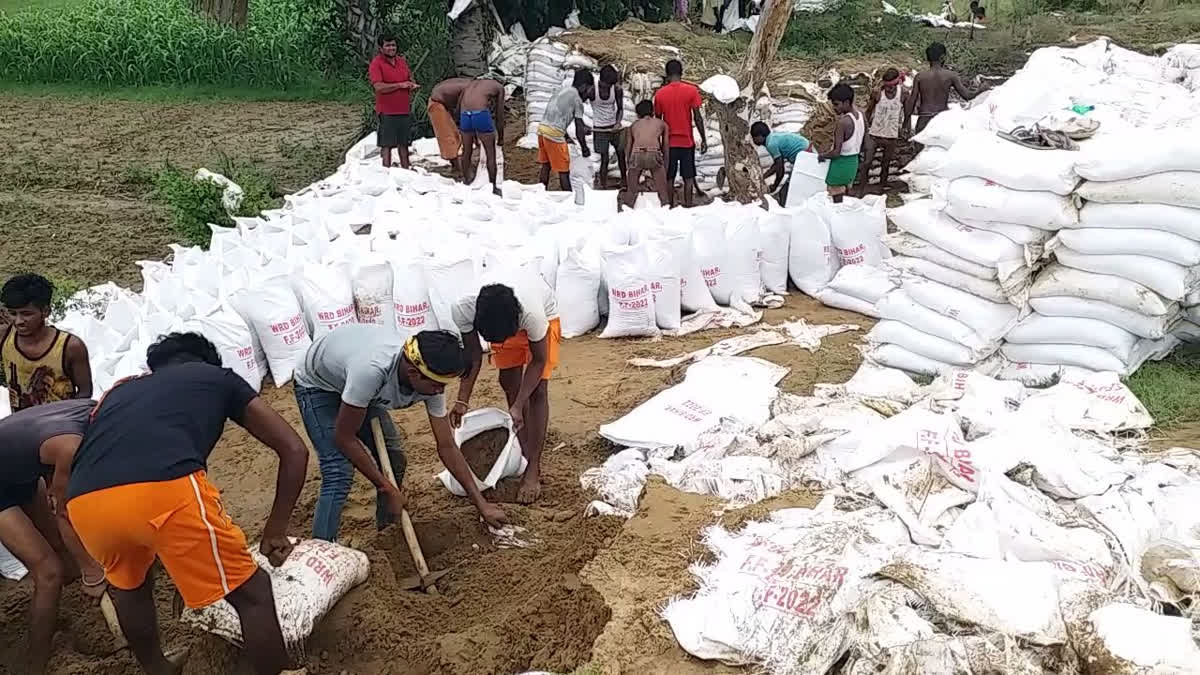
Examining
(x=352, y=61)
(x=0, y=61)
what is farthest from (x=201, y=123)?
(x=0, y=61)

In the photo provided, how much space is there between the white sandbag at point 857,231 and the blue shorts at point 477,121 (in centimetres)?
306

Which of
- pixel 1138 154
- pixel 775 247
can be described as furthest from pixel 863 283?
pixel 1138 154

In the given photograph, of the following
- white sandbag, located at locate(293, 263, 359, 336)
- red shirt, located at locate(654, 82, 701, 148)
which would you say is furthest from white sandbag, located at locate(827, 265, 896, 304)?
white sandbag, located at locate(293, 263, 359, 336)

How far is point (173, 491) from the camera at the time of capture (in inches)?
94.7

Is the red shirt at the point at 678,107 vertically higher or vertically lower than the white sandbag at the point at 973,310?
higher

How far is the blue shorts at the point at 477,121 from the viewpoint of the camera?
780 centimetres

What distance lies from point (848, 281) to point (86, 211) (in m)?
6.26

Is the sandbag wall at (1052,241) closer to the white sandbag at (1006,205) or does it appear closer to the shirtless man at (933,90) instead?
the white sandbag at (1006,205)

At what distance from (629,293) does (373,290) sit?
51.9 inches

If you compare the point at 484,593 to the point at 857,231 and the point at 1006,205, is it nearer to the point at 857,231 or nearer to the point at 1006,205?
the point at 1006,205

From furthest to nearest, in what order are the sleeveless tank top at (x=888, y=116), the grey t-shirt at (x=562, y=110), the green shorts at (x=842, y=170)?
the grey t-shirt at (x=562, y=110)
the sleeveless tank top at (x=888, y=116)
the green shorts at (x=842, y=170)

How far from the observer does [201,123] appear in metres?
11.7

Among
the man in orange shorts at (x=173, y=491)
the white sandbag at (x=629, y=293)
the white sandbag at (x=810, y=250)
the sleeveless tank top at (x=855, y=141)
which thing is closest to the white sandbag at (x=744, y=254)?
the white sandbag at (x=810, y=250)

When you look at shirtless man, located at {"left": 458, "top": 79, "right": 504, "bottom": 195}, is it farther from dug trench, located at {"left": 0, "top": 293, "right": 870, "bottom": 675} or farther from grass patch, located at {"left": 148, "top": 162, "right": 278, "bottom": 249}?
dug trench, located at {"left": 0, "top": 293, "right": 870, "bottom": 675}
